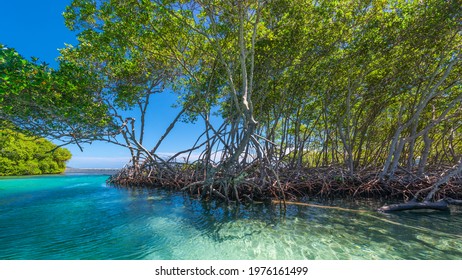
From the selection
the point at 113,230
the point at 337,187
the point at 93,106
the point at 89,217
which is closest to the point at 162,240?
the point at 113,230

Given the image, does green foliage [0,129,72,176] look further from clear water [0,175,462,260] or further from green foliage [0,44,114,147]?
→ clear water [0,175,462,260]

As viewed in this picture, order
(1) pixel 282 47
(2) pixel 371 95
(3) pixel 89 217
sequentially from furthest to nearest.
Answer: (2) pixel 371 95 → (1) pixel 282 47 → (3) pixel 89 217

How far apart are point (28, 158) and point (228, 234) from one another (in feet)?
89.4

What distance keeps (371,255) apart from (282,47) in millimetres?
7127

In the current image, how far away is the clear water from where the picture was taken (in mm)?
3424

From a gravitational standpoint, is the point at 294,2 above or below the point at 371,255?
above

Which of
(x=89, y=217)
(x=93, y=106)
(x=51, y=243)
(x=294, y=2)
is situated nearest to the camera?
(x=51, y=243)

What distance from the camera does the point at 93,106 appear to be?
7664mm

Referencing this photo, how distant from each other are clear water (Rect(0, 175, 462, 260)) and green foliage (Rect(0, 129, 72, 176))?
1754 centimetres

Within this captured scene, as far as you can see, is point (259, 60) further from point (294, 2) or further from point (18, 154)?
point (18, 154)

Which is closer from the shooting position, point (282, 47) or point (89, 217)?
point (89, 217)

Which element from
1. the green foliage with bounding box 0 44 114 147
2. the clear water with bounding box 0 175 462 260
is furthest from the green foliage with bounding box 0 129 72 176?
the clear water with bounding box 0 175 462 260

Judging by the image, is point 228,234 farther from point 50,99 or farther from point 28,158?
point 28,158

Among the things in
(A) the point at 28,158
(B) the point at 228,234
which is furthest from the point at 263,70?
(A) the point at 28,158
